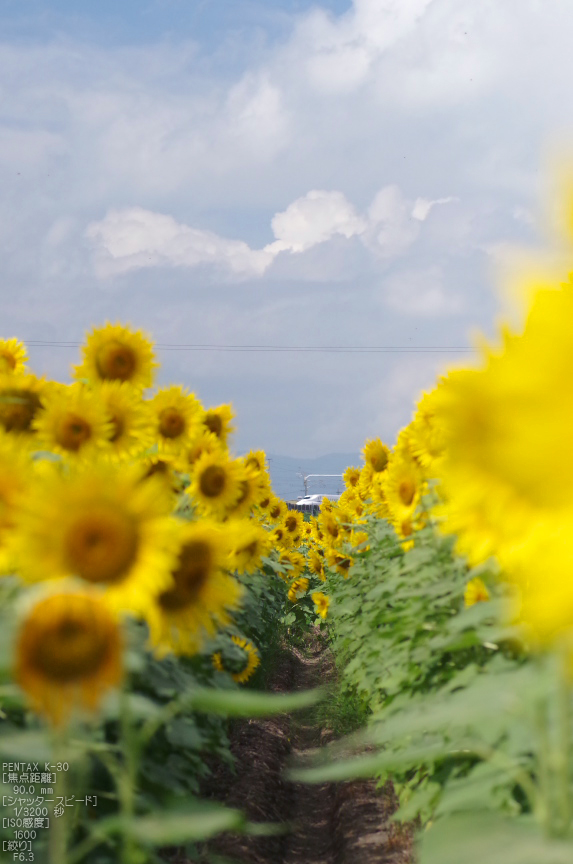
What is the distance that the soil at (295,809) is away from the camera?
16.5 ft

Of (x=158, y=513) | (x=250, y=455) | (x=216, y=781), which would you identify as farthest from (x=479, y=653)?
(x=250, y=455)

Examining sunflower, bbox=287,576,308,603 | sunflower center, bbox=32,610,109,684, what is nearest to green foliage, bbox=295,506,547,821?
sunflower center, bbox=32,610,109,684

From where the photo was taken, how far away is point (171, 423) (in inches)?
191

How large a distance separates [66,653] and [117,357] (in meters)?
3.68

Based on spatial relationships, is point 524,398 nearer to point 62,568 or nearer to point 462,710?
point 462,710

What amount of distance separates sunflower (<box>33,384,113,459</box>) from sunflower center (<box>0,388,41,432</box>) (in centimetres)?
7

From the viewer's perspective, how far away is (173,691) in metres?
2.42

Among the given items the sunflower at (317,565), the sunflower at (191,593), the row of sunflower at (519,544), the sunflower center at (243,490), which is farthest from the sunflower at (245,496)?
the sunflower at (317,565)

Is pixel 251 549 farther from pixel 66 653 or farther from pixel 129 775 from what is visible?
pixel 66 653

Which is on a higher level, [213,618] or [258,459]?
[258,459]

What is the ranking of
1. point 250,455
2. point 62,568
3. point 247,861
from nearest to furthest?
point 62,568
point 247,861
point 250,455

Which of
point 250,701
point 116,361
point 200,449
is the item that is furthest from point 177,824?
point 116,361

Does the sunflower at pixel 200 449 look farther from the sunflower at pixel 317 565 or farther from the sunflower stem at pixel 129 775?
the sunflower at pixel 317 565

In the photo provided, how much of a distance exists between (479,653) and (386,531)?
81.9 inches
